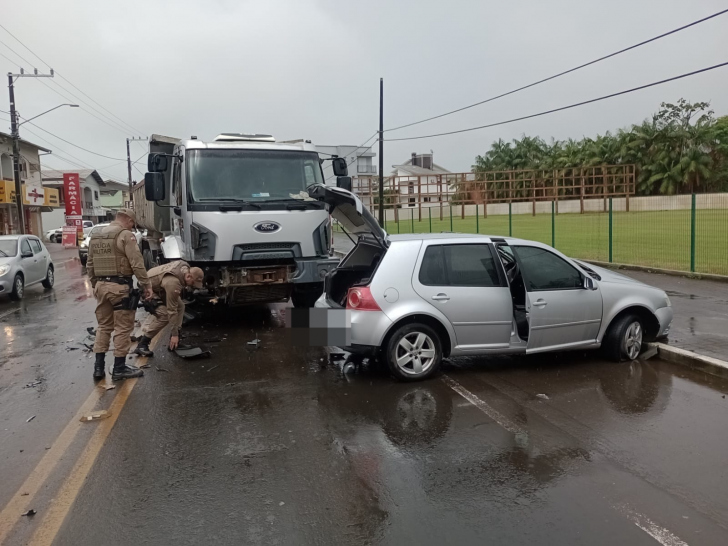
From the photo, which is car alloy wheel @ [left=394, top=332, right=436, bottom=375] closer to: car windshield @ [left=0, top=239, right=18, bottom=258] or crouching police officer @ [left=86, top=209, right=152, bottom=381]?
crouching police officer @ [left=86, top=209, right=152, bottom=381]

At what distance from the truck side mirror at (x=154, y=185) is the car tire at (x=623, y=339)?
6679 mm

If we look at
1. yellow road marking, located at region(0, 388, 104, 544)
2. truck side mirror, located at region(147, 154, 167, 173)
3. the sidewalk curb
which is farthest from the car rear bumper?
truck side mirror, located at region(147, 154, 167, 173)

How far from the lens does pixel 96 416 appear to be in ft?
17.1

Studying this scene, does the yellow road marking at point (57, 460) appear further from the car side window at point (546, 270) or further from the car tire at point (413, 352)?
the car side window at point (546, 270)

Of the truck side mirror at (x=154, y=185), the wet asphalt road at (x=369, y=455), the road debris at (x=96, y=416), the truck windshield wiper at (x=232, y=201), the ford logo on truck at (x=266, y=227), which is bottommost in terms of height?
the wet asphalt road at (x=369, y=455)

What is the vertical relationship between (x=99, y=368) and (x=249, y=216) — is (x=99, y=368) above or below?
below

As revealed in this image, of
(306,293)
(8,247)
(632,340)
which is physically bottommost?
(632,340)

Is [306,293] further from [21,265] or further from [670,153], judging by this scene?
[670,153]

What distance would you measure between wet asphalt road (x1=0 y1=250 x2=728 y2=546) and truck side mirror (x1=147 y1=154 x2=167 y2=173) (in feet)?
11.2

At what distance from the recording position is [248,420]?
5.06 m

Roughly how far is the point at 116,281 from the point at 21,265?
29.6 ft

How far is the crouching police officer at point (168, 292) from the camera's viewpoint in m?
7.12

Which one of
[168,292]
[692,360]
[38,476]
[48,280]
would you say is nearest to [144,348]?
[168,292]

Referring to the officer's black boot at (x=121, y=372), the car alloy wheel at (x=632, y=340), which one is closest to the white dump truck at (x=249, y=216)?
the officer's black boot at (x=121, y=372)
